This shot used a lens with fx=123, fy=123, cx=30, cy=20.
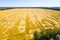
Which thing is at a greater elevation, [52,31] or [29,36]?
[52,31]

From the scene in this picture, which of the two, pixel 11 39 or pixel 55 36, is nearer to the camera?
pixel 55 36

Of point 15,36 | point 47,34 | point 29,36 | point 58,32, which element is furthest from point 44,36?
point 15,36

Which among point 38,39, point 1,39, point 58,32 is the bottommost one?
point 1,39

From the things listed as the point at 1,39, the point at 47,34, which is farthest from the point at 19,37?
the point at 47,34

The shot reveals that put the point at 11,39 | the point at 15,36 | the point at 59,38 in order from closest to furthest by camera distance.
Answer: the point at 59,38, the point at 11,39, the point at 15,36

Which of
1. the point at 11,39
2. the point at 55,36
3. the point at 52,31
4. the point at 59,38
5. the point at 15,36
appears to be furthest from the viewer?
the point at 15,36

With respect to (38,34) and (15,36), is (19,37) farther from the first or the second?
(38,34)

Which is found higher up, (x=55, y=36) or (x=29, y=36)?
(x=55, y=36)

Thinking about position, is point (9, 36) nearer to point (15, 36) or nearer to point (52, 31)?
point (15, 36)

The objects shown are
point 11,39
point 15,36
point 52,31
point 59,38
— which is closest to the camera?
point 59,38
